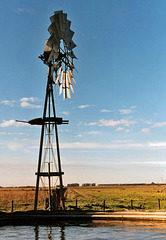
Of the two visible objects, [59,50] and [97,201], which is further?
[97,201]

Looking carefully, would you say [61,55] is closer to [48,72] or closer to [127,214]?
[48,72]

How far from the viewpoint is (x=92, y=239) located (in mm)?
13328

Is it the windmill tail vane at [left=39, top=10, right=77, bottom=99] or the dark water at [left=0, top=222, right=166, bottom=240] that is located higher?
the windmill tail vane at [left=39, top=10, right=77, bottom=99]

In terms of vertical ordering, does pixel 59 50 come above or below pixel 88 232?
above

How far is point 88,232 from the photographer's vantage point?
1531 centimetres

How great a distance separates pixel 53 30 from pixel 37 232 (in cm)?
1536

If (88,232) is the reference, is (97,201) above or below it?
below

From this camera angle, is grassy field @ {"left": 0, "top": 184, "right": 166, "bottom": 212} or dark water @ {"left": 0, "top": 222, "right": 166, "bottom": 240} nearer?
dark water @ {"left": 0, "top": 222, "right": 166, "bottom": 240}

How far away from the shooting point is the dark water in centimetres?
1389

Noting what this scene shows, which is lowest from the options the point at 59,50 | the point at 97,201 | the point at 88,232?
the point at 97,201

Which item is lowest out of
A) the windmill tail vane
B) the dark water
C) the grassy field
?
the grassy field

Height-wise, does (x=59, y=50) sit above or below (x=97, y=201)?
above

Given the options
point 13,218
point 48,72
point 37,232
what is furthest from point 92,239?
point 48,72

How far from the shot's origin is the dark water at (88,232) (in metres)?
13.9
